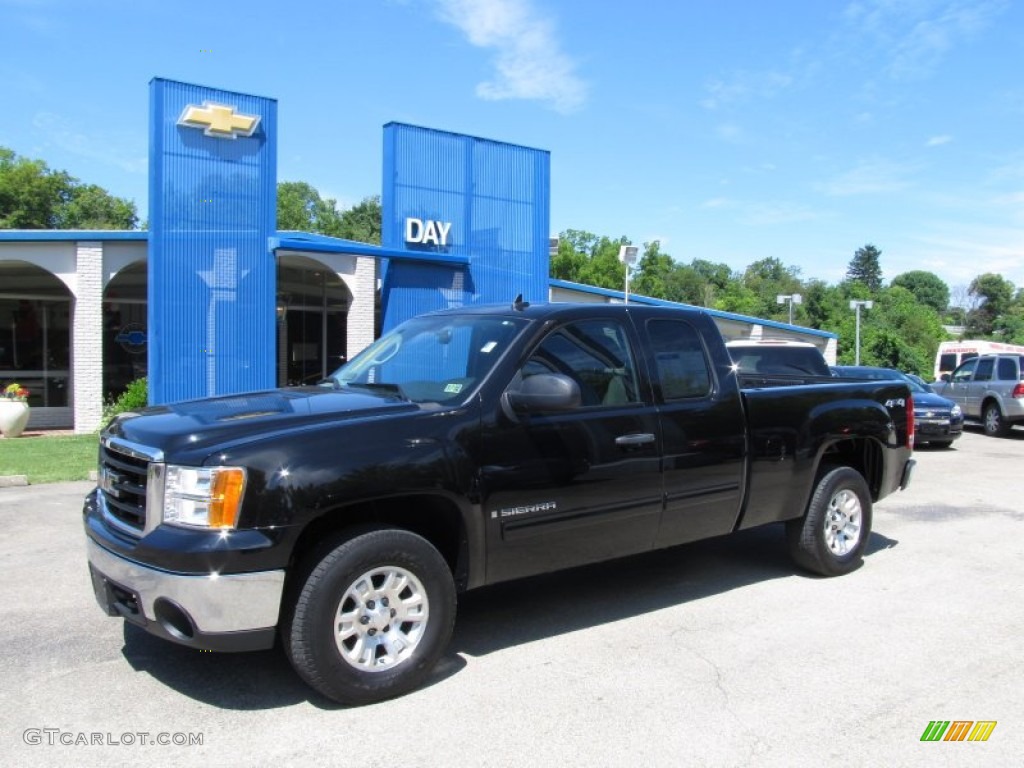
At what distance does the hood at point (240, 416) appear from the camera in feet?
12.5

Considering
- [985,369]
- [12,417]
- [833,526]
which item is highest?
[985,369]

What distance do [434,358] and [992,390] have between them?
18.1 metres

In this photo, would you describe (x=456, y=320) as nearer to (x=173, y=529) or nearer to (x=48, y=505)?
(x=173, y=529)

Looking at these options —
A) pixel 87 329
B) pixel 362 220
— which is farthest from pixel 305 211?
pixel 87 329

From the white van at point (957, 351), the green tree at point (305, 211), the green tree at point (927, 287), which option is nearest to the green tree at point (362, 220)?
the green tree at point (305, 211)

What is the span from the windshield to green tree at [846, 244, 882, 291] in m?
139

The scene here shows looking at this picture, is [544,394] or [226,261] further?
[226,261]

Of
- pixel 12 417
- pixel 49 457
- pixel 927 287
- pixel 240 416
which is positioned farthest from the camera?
pixel 927 287

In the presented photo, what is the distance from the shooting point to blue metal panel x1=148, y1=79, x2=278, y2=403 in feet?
41.1

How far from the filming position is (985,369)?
19766 millimetres

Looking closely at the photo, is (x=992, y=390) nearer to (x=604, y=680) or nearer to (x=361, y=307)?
(x=361, y=307)

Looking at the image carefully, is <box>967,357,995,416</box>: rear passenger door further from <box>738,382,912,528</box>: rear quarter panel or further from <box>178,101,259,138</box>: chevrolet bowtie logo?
<box>178,101,259,138</box>: chevrolet bowtie logo

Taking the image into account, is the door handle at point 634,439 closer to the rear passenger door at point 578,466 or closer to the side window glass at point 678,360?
the rear passenger door at point 578,466

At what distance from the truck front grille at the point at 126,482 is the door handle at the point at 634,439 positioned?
2.45 metres
